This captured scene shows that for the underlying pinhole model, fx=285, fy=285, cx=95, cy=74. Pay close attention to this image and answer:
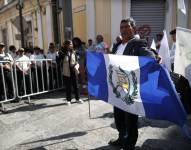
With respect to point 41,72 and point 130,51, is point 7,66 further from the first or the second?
point 130,51

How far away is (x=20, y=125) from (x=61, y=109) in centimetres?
132

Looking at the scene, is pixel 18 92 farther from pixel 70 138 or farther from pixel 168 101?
pixel 168 101

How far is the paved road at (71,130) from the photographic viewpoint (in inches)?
189

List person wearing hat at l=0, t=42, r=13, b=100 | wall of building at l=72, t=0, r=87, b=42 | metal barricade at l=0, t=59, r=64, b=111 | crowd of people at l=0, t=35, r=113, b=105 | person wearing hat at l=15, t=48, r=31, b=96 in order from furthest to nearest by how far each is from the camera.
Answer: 1. wall of building at l=72, t=0, r=87, b=42
2. person wearing hat at l=15, t=48, r=31, b=96
3. metal barricade at l=0, t=59, r=64, b=111
4. person wearing hat at l=0, t=42, r=13, b=100
5. crowd of people at l=0, t=35, r=113, b=105

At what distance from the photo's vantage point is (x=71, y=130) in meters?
5.54

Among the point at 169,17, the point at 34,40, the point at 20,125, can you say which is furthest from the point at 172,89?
the point at 34,40

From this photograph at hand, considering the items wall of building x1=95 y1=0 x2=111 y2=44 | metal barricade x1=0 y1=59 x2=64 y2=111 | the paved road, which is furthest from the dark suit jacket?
wall of building x1=95 y1=0 x2=111 y2=44

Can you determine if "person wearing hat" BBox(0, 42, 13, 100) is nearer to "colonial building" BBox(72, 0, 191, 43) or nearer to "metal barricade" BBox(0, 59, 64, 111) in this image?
"metal barricade" BBox(0, 59, 64, 111)

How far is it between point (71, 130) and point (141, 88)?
2100 millimetres

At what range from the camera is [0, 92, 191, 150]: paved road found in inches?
189

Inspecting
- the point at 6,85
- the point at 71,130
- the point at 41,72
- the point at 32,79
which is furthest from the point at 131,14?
the point at 71,130

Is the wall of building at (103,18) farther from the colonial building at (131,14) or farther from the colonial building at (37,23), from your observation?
the colonial building at (37,23)

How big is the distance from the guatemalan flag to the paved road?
0.93 metres

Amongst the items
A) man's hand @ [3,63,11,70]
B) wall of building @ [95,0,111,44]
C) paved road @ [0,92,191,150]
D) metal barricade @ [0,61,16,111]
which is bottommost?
paved road @ [0,92,191,150]
